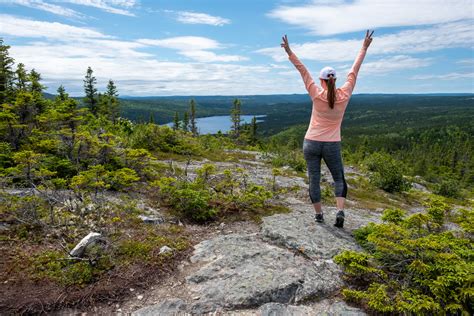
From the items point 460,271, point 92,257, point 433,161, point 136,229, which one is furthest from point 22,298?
point 433,161

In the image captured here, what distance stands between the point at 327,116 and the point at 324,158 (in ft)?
2.53

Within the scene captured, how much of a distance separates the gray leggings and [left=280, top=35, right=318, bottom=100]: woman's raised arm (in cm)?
89

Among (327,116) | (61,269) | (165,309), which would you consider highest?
(327,116)

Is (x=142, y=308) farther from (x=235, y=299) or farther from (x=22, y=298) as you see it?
(x=22, y=298)

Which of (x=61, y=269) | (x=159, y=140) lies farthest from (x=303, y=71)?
(x=159, y=140)

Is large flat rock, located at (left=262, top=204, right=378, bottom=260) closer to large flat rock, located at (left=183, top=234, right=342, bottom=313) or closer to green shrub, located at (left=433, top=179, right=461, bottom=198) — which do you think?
large flat rock, located at (left=183, top=234, right=342, bottom=313)

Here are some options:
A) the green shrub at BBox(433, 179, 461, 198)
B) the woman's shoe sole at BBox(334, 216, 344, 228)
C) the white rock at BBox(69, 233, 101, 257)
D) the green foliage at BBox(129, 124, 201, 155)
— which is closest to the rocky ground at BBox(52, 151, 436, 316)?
the woman's shoe sole at BBox(334, 216, 344, 228)

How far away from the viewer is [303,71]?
5402mm

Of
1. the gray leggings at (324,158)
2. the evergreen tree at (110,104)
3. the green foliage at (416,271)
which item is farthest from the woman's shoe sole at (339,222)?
the evergreen tree at (110,104)

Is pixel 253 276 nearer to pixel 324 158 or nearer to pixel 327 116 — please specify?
pixel 324 158

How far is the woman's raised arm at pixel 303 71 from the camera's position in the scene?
5.34 meters

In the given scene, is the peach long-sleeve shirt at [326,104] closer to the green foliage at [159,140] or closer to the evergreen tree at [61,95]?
the green foliage at [159,140]

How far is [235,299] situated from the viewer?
390 cm

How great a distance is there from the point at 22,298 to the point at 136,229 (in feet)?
7.05
